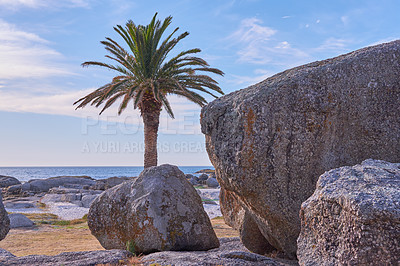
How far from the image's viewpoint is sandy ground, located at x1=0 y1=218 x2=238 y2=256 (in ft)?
25.6

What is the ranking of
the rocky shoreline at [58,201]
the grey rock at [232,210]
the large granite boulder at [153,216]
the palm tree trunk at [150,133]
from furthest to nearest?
the rocky shoreline at [58,201] → the palm tree trunk at [150,133] → the grey rock at [232,210] → the large granite boulder at [153,216]

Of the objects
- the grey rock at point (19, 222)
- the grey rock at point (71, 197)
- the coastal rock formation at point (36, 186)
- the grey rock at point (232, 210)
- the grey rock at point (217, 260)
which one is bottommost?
the coastal rock formation at point (36, 186)

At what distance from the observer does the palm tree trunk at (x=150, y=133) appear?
15.7 meters

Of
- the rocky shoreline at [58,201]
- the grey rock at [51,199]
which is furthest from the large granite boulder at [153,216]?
the grey rock at [51,199]

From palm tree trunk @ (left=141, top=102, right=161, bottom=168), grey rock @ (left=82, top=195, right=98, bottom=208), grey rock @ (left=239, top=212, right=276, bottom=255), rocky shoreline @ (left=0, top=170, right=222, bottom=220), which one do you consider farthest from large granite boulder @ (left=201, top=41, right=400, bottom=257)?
grey rock @ (left=82, top=195, right=98, bottom=208)

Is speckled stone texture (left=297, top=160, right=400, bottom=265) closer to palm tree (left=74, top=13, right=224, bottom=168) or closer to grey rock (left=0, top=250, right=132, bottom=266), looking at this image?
grey rock (left=0, top=250, right=132, bottom=266)

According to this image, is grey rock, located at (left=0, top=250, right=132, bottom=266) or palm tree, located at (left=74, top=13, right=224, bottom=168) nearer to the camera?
grey rock, located at (left=0, top=250, right=132, bottom=266)

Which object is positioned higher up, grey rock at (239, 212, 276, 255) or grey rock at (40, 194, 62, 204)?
grey rock at (239, 212, 276, 255)

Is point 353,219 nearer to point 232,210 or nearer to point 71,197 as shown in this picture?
point 232,210

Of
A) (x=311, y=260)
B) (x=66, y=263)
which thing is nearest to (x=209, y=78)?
(x=66, y=263)

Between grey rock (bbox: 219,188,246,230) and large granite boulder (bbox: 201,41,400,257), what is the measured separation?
3.78ft

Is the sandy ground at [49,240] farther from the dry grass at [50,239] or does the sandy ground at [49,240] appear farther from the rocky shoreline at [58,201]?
the rocky shoreline at [58,201]

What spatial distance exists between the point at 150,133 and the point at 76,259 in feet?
36.1

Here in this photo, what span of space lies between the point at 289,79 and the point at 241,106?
771 millimetres
